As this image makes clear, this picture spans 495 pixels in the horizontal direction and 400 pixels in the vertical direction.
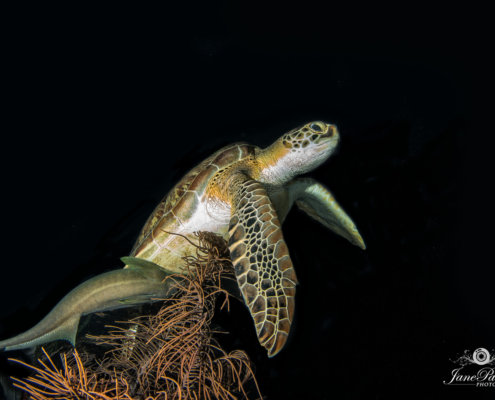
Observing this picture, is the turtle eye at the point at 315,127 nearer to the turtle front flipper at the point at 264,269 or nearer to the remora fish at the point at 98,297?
the turtle front flipper at the point at 264,269

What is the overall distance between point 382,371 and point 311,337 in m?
0.55

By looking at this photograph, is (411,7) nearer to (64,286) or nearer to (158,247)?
(158,247)

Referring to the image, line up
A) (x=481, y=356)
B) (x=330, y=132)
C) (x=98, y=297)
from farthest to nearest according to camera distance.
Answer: (x=481, y=356) → (x=330, y=132) → (x=98, y=297)

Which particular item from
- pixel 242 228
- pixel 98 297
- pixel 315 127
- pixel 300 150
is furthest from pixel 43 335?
pixel 315 127

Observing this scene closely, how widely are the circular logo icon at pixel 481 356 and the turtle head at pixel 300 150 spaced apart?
6.28ft

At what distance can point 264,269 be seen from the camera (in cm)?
141

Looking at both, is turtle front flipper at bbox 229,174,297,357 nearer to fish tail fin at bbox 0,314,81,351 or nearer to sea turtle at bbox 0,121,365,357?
sea turtle at bbox 0,121,365,357

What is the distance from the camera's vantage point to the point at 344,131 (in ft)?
8.31

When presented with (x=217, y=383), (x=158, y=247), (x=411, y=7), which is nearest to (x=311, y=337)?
(x=217, y=383)

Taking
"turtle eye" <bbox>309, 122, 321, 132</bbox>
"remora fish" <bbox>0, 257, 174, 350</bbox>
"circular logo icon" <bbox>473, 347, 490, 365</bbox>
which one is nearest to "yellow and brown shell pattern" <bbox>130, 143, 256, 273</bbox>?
"remora fish" <bbox>0, 257, 174, 350</bbox>

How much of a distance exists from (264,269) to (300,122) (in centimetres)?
160

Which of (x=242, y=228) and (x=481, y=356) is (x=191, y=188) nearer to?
(x=242, y=228)

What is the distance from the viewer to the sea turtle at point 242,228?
1.38 m

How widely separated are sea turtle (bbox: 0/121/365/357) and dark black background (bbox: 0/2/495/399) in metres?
0.31
